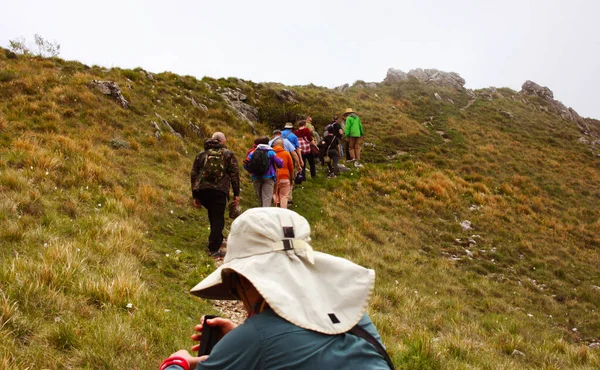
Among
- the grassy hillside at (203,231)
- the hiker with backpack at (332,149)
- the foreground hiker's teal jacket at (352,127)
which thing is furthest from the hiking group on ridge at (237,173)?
the foreground hiker's teal jacket at (352,127)

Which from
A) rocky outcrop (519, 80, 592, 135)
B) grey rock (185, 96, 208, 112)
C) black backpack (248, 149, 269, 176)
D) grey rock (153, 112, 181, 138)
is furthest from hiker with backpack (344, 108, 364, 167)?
rocky outcrop (519, 80, 592, 135)

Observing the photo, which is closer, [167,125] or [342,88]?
[167,125]

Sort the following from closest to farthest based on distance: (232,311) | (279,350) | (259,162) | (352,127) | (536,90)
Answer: (279,350)
(232,311)
(259,162)
(352,127)
(536,90)

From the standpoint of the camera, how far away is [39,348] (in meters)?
3.35

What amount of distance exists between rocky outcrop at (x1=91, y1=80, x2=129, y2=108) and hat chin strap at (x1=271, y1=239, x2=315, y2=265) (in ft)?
46.9

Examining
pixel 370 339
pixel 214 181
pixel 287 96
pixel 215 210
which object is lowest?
pixel 215 210

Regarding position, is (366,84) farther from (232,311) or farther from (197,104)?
(232,311)

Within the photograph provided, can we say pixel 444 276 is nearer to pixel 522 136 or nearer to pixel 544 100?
pixel 522 136

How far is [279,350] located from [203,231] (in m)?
7.50

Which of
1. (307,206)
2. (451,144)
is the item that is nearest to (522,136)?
(451,144)

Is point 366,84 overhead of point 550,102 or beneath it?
beneath

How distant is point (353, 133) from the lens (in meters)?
17.5

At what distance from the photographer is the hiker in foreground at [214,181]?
7379 mm

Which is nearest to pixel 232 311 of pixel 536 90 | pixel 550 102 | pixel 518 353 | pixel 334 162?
pixel 518 353
